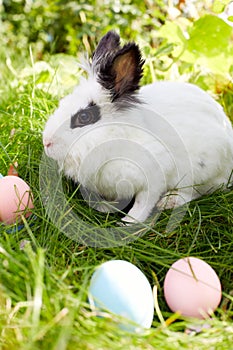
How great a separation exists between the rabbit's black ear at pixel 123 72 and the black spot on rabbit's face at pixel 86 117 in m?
0.10

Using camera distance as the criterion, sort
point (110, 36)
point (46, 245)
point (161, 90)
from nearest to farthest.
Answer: point (46, 245) < point (110, 36) < point (161, 90)

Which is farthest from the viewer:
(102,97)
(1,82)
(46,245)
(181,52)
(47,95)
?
(1,82)

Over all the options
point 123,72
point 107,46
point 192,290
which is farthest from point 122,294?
point 107,46

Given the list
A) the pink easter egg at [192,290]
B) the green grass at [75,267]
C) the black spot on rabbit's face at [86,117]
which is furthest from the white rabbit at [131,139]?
the pink easter egg at [192,290]

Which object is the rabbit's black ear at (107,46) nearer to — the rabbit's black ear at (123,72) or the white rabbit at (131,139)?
the white rabbit at (131,139)

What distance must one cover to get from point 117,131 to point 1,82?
2058 mm

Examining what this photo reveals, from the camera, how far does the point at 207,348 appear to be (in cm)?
148

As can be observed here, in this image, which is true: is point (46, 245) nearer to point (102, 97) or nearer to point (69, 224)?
point (69, 224)

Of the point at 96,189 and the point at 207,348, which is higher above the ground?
the point at 96,189

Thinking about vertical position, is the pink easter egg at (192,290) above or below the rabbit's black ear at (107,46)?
below

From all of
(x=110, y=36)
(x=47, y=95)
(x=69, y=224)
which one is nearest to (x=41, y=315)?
(x=69, y=224)

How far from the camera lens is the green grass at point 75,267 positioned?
56.6 inches

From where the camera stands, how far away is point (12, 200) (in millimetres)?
2105

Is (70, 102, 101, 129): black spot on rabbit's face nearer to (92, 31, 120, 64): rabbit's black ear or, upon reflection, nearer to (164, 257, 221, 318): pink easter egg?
(92, 31, 120, 64): rabbit's black ear
